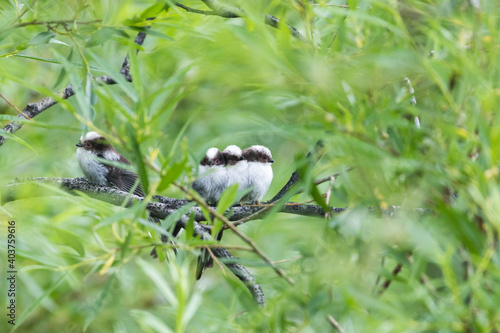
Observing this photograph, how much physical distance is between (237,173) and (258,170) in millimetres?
119

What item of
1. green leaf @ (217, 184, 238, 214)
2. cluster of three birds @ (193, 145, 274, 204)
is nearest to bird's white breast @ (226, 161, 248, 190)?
cluster of three birds @ (193, 145, 274, 204)

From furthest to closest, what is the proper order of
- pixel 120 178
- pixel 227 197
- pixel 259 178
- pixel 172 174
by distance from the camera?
pixel 120 178, pixel 259 178, pixel 227 197, pixel 172 174

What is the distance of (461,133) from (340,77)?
0.62 feet

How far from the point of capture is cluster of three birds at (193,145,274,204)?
3.21 meters

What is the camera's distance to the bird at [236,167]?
3287mm

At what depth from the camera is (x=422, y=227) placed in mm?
750

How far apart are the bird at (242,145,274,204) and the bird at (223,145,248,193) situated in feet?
0.08

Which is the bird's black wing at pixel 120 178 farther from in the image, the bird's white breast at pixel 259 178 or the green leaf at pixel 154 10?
the green leaf at pixel 154 10

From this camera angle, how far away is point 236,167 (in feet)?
11.1

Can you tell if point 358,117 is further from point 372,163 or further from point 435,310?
point 435,310

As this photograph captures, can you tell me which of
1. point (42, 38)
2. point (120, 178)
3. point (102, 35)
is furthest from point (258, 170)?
point (102, 35)

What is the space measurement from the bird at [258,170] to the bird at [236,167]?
0.08 ft

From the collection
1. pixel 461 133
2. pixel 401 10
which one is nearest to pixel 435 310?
pixel 461 133

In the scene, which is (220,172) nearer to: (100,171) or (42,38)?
(100,171)
